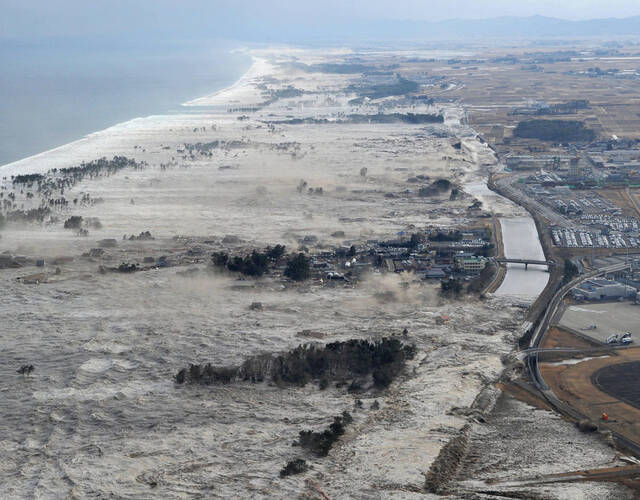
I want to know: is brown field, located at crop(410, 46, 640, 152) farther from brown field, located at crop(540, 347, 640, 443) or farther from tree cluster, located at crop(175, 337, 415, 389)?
tree cluster, located at crop(175, 337, 415, 389)

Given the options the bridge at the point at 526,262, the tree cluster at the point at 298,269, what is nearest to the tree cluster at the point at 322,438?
the tree cluster at the point at 298,269

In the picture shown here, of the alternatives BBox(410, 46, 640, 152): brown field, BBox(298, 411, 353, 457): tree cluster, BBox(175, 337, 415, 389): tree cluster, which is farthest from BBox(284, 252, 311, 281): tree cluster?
BBox(410, 46, 640, 152): brown field

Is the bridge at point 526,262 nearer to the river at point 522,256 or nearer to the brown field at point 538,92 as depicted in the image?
the river at point 522,256

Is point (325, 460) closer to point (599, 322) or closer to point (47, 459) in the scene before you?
point (47, 459)

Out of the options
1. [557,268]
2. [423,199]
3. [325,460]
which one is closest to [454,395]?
[325,460]

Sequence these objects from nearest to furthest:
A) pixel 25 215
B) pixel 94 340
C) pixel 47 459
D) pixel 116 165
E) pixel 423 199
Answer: pixel 47 459 → pixel 94 340 → pixel 25 215 → pixel 423 199 → pixel 116 165

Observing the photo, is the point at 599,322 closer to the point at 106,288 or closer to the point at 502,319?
the point at 502,319

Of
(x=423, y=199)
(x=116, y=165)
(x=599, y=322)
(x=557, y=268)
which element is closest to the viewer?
(x=599, y=322)

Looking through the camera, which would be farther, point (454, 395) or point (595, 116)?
point (595, 116)

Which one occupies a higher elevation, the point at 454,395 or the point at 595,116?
the point at 595,116

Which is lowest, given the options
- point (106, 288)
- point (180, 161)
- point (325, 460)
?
point (325, 460)
